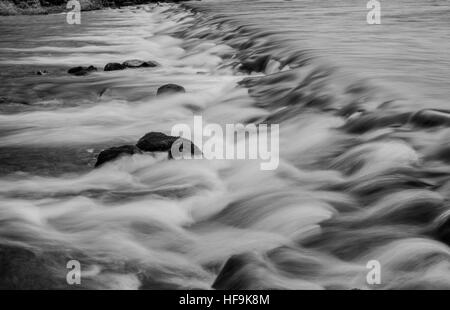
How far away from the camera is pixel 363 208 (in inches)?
180

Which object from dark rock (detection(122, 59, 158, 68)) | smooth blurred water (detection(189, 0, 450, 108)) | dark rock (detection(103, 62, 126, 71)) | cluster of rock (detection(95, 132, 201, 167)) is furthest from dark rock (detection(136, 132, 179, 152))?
dark rock (detection(122, 59, 158, 68))

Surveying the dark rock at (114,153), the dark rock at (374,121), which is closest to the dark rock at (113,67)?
the dark rock at (114,153)

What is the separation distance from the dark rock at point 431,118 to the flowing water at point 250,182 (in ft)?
0.06

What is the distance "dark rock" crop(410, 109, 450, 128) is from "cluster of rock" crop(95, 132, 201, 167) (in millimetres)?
2029

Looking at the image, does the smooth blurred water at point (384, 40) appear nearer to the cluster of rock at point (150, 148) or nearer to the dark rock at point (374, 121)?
the dark rock at point (374, 121)

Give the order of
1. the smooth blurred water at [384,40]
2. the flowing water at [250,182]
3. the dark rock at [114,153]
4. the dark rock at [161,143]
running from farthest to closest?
the smooth blurred water at [384,40] → the dark rock at [161,143] → the dark rock at [114,153] → the flowing water at [250,182]

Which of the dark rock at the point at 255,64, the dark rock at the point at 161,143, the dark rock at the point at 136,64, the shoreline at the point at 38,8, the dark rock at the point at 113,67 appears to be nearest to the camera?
the dark rock at the point at 161,143

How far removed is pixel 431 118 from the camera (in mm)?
5957

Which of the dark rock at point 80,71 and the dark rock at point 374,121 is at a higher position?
the dark rock at point 80,71

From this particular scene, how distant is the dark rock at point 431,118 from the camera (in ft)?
19.1

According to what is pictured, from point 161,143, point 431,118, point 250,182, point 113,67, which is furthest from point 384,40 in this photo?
point 250,182

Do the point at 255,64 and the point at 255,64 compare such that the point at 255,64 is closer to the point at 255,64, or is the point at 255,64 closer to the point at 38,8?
the point at 255,64

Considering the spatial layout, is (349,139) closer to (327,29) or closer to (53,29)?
(327,29)
